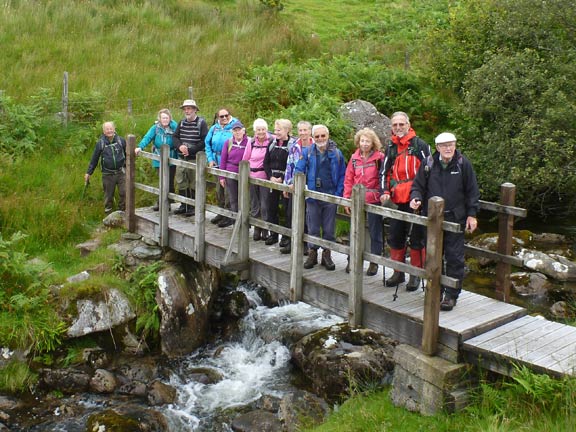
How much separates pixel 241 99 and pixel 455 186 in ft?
39.9

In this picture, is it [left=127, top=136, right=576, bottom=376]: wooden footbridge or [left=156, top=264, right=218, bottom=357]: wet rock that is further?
[left=156, top=264, right=218, bottom=357]: wet rock

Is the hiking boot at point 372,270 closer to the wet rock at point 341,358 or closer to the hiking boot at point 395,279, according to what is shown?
the hiking boot at point 395,279

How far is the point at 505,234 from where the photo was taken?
29.3ft

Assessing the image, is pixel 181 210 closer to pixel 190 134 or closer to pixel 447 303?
pixel 190 134

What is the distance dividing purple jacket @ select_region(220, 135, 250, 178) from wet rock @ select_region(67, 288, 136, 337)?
9.36 feet

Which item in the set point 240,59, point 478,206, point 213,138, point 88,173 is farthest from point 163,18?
point 478,206

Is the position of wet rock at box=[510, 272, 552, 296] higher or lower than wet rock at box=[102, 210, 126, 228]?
lower

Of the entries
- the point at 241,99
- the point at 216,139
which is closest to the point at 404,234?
the point at 216,139

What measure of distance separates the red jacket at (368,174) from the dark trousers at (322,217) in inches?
28.2

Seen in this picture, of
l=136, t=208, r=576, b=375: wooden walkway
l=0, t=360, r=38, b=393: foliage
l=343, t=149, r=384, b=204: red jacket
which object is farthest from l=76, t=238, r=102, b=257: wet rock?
l=343, t=149, r=384, b=204: red jacket

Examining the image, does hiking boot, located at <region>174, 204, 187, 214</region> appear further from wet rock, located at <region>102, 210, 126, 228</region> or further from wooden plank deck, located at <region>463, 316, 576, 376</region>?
wooden plank deck, located at <region>463, 316, 576, 376</region>

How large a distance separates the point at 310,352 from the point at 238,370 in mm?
1232

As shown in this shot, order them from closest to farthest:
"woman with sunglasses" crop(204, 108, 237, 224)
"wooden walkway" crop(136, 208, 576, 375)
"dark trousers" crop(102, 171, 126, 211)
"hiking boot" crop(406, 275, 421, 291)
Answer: "wooden walkway" crop(136, 208, 576, 375)
"hiking boot" crop(406, 275, 421, 291)
"woman with sunglasses" crop(204, 108, 237, 224)
"dark trousers" crop(102, 171, 126, 211)

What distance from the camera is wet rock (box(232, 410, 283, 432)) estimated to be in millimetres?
9859
